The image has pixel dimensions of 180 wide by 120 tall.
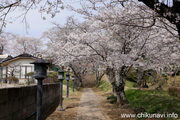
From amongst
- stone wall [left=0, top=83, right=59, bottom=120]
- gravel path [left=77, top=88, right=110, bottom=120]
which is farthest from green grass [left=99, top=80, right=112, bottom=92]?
stone wall [left=0, top=83, right=59, bottom=120]

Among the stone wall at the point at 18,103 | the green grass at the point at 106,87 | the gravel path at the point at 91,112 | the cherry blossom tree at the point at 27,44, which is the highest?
the cherry blossom tree at the point at 27,44

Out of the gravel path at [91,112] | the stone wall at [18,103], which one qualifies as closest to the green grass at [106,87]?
the gravel path at [91,112]

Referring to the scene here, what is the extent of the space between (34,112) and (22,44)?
49656 millimetres

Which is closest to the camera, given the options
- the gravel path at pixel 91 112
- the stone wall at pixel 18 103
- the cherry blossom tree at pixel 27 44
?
the stone wall at pixel 18 103

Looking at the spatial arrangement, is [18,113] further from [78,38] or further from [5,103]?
[78,38]

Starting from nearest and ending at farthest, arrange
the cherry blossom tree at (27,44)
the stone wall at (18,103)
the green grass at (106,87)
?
1. the stone wall at (18,103)
2. the green grass at (106,87)
3. the cherry blossom tree at (27,44)

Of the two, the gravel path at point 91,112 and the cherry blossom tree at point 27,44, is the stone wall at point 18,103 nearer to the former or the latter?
the gravel path at point 91,112

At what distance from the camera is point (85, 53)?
13602 millimetres

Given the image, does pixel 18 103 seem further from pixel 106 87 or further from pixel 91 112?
pixel 106 87

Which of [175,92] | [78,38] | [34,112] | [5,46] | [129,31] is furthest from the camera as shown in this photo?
[5,46]

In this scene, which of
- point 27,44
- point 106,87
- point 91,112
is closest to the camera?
point 91,112

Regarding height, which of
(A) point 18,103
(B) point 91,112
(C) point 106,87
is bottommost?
(C) point 106,87

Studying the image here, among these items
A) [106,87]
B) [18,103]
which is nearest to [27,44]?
[106,87]

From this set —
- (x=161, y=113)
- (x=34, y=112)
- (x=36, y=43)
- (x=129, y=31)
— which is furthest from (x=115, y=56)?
(x=36, y=43)
